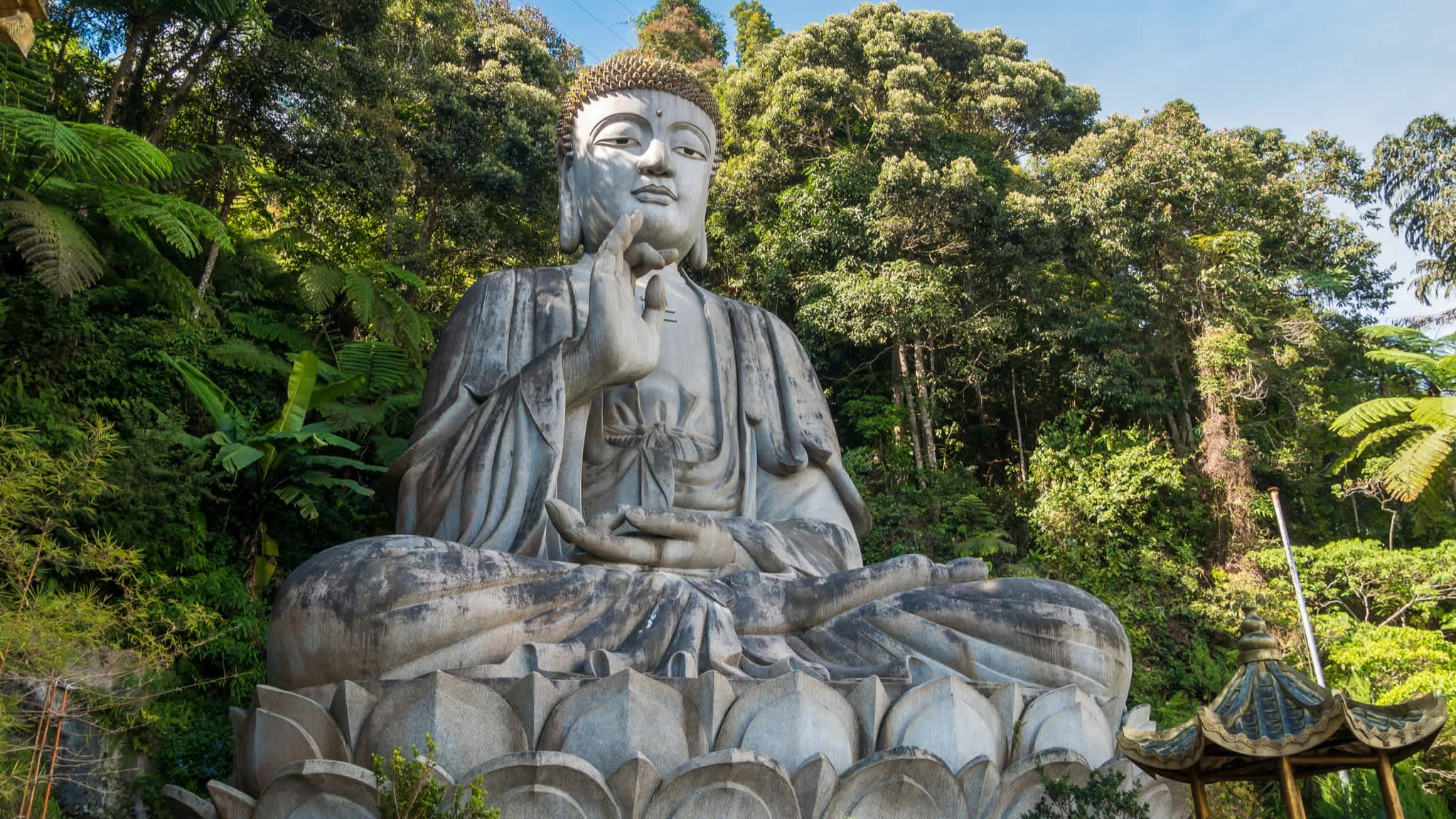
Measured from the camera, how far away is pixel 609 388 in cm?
540

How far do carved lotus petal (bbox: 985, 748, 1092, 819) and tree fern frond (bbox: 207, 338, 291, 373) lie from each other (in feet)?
25.5

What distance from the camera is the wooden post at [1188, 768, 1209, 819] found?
2824mm

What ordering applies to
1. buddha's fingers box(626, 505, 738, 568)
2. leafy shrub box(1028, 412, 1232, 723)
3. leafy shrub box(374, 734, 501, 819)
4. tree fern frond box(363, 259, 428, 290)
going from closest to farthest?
leafy shrub box(374, 734, 501, 819)
buddha's fingers box(626, 505, 738, 568)
tree fern frond box(363, 259, 428, 290)
leafy shrub box(1028, 412, 1232, 723)

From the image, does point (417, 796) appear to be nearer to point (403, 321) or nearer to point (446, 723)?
point (446, 723)

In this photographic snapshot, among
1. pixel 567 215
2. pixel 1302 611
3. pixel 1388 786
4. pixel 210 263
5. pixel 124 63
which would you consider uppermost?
pixel 124 63

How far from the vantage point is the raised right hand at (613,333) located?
4770 millimetres

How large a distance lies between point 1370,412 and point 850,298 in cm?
552

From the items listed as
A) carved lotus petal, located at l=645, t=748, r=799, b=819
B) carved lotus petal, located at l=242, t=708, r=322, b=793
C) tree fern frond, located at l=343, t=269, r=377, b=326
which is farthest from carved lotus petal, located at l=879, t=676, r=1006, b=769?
tree fern frond, located at l=343, t=269, r=377, b=326

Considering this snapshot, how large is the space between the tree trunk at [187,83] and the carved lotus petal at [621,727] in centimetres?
955

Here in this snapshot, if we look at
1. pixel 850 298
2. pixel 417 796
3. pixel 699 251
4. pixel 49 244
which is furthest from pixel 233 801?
pixel 850 298

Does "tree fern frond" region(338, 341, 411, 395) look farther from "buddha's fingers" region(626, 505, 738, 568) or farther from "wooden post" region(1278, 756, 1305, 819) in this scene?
"wooden post" region(1278, 756, 1305, 819)

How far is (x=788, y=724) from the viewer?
11.4 ft

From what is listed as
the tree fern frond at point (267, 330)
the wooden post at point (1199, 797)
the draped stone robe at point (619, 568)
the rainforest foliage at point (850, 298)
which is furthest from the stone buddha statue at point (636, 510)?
the tree fern frond at point (267, 330)

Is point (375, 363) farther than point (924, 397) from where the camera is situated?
No
